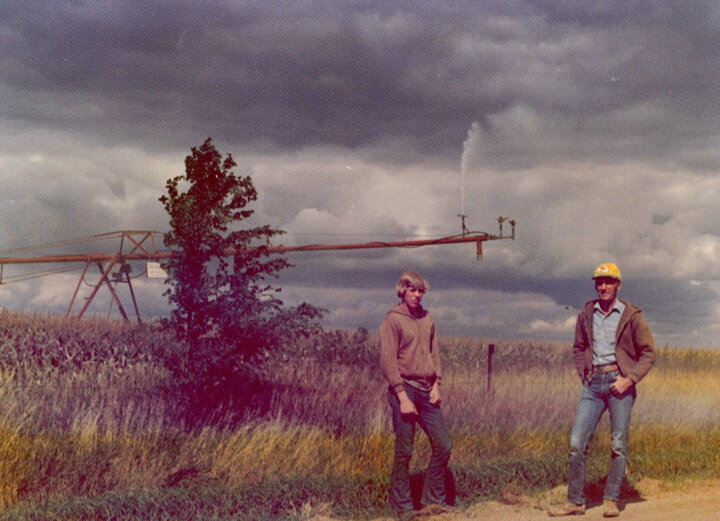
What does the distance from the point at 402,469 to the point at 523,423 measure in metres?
5.45

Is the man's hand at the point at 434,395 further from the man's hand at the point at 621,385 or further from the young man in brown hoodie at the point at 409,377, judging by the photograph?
the man's hand at the point at 621,385

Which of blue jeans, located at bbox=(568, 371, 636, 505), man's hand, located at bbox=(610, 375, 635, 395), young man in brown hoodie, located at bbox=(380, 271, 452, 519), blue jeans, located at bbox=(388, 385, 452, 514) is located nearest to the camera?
young man in brown hoodie, located at bbox=(380, 271, 452, 519)

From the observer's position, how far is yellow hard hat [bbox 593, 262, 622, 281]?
789 cm

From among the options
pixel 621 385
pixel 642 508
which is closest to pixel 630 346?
pixel 621 385

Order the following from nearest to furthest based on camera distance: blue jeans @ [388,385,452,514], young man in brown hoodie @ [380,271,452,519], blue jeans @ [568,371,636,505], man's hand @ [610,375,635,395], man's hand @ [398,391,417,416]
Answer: man's hand @ [398,391,417,416] < young man in brown hoodie @ [380,271,452,519] < blue jeans @ [388,385,452,514] < man's hand @ [610,375,635,395] < blue jeans @ [568,371,636,505]

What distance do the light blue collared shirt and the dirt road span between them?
65.6 inches

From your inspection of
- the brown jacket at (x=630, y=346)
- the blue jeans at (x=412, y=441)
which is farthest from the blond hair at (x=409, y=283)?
the brown jacket at (x=630, y=346)

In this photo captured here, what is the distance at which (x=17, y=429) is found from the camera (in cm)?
959

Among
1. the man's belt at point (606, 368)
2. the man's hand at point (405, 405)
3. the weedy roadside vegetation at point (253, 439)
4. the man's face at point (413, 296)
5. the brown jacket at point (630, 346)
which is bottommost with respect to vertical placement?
the weedy roadside vegetation at point (253, 439)

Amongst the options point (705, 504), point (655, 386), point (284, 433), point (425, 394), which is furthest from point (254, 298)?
point (655, 386)

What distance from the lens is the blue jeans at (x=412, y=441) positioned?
24.0 feet

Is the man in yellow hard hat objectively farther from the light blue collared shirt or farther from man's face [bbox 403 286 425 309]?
man's face [bbox 403 286 425 309]

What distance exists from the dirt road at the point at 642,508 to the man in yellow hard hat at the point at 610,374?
0.93ft

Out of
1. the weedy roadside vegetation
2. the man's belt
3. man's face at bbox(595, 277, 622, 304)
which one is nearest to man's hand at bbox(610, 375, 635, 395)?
the man's belt
